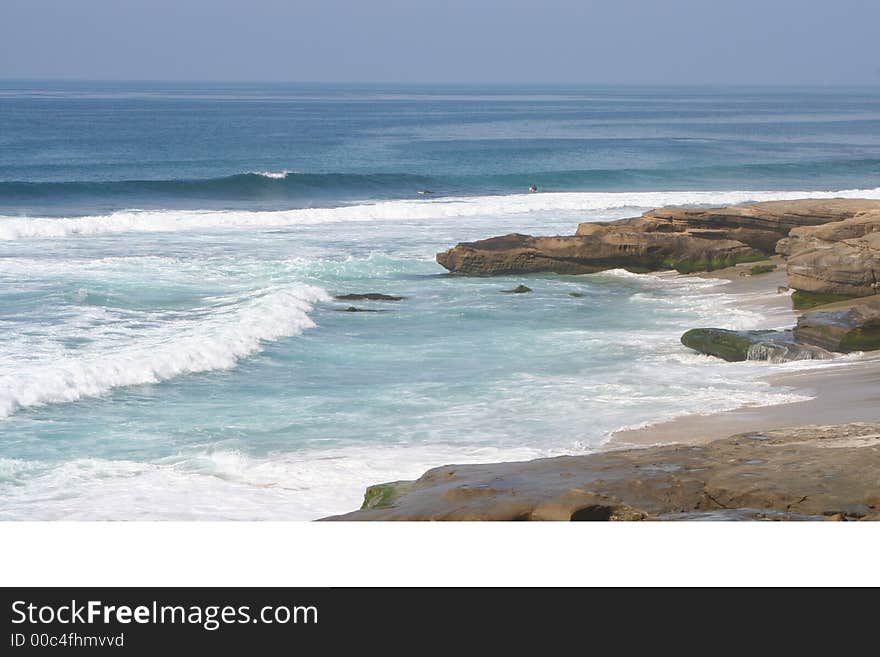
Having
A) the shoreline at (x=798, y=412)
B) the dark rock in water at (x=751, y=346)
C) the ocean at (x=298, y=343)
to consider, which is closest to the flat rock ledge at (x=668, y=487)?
the shoreline at (x=798, y=412)

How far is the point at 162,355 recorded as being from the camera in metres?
15.7

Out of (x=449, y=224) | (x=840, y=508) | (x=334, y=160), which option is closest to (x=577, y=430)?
(x=840, y=508)

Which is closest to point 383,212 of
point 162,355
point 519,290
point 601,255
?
point 601,255

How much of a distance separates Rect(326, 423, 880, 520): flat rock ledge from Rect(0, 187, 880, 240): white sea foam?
27.6 metres

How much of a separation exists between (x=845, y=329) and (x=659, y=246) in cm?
1032

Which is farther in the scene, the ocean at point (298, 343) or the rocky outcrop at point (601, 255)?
the rocky outcrop at point (601, 255)

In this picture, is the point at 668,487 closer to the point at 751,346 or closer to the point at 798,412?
the point at 798,412

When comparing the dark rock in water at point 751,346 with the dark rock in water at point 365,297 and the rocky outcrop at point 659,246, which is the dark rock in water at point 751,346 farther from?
the rocky outcrop at point 659,246

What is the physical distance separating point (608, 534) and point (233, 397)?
1184cm

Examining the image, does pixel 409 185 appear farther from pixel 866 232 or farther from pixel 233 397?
pixel 233 397

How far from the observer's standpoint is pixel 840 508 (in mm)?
6312

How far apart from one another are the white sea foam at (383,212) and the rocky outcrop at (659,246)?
1291 centimetres

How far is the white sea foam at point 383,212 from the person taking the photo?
113 ft

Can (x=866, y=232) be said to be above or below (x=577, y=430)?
above
